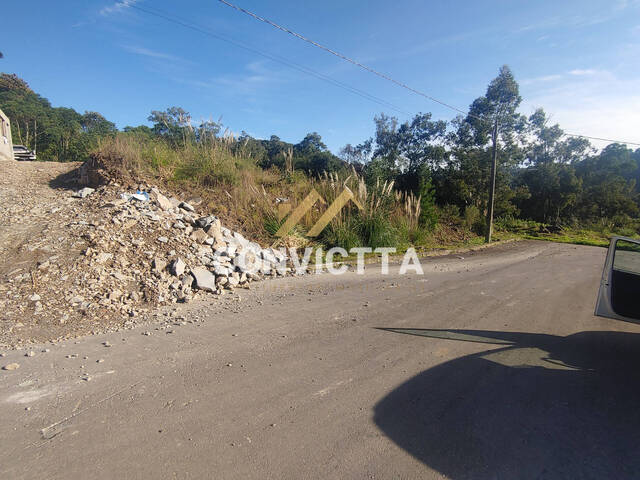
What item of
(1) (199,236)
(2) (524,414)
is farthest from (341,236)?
(2) (524,414)

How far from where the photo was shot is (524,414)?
8.11 ft

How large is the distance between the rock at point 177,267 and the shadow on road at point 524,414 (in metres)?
4.21

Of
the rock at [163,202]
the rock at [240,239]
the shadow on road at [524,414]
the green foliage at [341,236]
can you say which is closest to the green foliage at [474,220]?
the green foliage at [341,236]

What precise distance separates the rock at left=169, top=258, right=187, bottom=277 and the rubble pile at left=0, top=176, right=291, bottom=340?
0.02 m

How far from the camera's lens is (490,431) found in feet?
7.46

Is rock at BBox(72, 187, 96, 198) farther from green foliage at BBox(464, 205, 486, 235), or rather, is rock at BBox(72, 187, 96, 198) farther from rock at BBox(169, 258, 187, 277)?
green foliage at BBox(464, 205, 486, 235)

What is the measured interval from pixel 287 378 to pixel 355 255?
20.8 ft

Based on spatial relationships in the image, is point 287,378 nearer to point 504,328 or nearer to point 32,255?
point 504,328

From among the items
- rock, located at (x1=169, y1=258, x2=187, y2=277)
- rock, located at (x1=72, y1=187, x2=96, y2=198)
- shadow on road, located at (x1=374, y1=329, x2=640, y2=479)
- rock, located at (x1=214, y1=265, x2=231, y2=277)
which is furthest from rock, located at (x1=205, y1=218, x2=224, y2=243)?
shadow on road, located at (x1=374, y1=329, x2=640, y2=479)

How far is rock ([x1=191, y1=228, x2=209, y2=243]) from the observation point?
6.65 meters

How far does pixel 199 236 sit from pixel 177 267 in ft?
4.48

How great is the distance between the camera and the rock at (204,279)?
5.44 meters

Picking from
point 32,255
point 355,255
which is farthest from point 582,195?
point 32,255

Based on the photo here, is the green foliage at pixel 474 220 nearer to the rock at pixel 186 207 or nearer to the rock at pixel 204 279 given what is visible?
the rock at pixel 186 207
